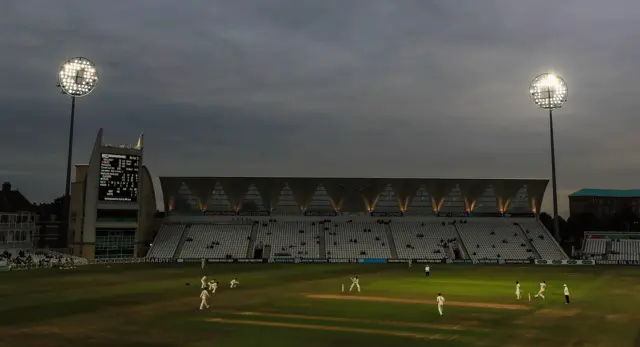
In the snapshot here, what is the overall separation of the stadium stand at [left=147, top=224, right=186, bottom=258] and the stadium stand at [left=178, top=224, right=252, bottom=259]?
5.17 feet

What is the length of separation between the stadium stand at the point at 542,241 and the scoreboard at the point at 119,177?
2753 inches

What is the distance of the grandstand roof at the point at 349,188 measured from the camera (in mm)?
92875

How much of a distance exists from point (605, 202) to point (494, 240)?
376 ft

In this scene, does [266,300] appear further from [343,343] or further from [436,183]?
[436,183]

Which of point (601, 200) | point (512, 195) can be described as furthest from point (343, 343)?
point (601, 200)

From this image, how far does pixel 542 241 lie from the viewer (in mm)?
89562

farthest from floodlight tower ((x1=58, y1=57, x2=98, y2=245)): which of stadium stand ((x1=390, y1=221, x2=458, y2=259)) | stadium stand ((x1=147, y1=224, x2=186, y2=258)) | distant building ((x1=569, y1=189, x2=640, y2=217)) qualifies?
distant building ((x1=569, y1=189, x2=640, y2=217))

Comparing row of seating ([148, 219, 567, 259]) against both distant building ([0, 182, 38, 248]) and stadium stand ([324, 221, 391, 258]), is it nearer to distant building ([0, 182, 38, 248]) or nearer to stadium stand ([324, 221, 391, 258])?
stadium stand ([324, 221, 391, 258])

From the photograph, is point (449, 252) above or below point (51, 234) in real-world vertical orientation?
below

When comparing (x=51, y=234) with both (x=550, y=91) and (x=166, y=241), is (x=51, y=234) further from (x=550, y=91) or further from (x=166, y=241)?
(x=550, y=91)

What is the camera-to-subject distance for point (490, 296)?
3716cm

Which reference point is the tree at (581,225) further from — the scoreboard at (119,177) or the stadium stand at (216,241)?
the scoreboard at (119,177)

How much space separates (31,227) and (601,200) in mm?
179294

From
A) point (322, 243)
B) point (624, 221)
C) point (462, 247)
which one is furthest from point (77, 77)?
point (624, 221)
